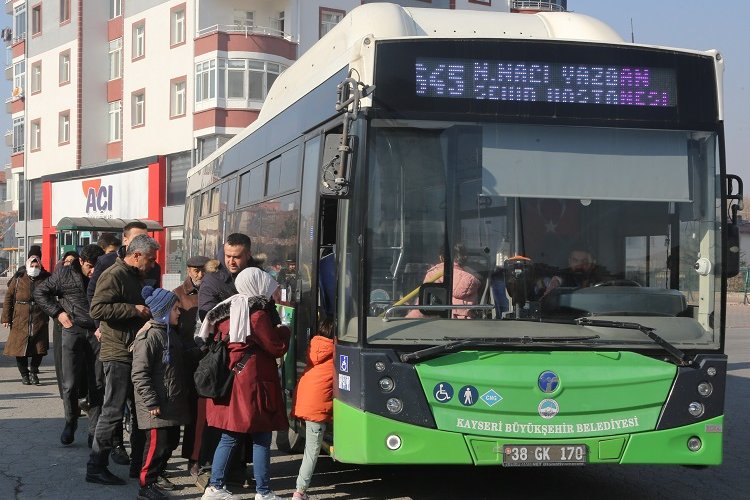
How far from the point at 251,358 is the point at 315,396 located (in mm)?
533

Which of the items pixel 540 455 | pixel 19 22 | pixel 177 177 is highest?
pixel 19 22

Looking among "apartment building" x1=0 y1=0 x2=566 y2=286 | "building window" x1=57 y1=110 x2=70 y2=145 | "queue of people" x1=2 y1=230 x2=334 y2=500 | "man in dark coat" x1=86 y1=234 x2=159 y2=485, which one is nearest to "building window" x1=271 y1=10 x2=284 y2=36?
"apartment building" x1=0 y1=0 x2=566 y2=286

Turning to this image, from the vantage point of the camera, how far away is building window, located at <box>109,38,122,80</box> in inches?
1864

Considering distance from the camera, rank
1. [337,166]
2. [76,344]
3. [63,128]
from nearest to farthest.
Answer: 1. [337,166]
2. [76,344]
3. [63,128]

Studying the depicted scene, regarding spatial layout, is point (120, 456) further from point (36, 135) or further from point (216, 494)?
point (36, 135)

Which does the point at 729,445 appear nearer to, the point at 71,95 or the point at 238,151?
the point at 238,151

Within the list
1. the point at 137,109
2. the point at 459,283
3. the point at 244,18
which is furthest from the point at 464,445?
the point at 137,109

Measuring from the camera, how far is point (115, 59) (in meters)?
47.9

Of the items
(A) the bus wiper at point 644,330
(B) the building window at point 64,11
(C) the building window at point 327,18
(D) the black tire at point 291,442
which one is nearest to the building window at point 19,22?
(B) the building window at point 64,11

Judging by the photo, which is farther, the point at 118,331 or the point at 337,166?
the point at 118,331

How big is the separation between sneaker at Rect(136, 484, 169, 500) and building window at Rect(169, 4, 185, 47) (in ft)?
118

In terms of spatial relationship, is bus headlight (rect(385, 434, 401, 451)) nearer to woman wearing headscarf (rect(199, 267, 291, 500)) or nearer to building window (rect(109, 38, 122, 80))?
woman wearing headscarf (rect(199, 267, 291, 500))

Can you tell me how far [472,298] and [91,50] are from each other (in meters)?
44.9

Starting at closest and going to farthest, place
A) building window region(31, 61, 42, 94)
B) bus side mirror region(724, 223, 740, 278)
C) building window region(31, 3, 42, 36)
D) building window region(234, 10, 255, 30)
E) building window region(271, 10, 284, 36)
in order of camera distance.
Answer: bus side mirror region(724, 223, 740, 278), building window region(234, 10, 255, 30), building window region(271, 10, 284, 36), building window region(31, 61, 42, 94), building window region(31, 3, 42, 36)
